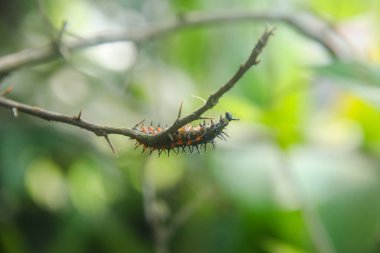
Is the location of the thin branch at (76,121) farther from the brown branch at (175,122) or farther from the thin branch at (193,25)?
the thin branch at (193,25)

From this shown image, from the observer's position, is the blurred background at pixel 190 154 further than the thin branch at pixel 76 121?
Yes

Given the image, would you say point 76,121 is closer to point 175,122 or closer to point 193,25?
point 175,122

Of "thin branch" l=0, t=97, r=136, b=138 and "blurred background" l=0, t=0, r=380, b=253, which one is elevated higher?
"blurred background" l=0, t=0, r=380, b=253

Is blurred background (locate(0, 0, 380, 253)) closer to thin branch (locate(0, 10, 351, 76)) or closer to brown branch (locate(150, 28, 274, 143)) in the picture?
thin branch (locate(0, 10, 351, 76))

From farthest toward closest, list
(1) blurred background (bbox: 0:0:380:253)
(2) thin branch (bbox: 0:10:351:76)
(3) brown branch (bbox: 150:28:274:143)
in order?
(1) blurred background (bbox: 0:0:380:253), (2) thin branch (bbox: 0:10:351:76), (3) brown branch (bbox: 150:28:274:143)

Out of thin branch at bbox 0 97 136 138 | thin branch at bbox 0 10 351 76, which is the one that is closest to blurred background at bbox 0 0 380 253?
thin branch at bbox 0 10 351 76

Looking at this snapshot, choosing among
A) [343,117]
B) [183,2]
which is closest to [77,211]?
[183,2]

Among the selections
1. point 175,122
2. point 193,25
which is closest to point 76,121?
point 175,122

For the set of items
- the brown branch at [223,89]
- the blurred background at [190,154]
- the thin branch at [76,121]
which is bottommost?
the brown branch at [223,89]

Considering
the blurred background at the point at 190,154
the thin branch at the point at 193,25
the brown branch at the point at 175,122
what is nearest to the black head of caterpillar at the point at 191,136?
the brown branch at the point at 175,122
